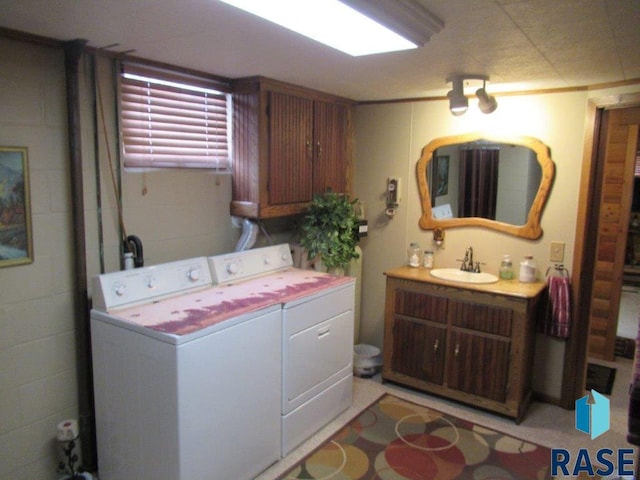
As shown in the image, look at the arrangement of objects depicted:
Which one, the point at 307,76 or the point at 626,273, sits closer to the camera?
the point at 307,76

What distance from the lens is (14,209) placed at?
215cm

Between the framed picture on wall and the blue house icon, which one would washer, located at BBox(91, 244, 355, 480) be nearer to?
the framed picture on wall

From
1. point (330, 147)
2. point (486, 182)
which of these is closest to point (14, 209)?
point (330, 147)

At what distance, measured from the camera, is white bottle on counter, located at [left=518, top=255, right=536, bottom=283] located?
3.29 meters

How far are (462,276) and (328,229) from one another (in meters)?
1.05

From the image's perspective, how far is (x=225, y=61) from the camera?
2.51m

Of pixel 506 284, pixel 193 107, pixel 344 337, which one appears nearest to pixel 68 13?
pixel 193 107

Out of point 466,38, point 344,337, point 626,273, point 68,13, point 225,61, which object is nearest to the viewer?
point 68,13

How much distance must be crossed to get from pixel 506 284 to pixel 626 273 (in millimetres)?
4816

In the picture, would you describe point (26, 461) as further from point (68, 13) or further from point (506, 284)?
point (506, 284)

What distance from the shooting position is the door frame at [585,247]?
300cm

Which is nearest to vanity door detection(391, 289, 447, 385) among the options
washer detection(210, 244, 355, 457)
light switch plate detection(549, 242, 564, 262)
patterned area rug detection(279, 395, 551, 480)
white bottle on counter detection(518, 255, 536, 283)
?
patterned area rug detection(279, 395, 551, 480)

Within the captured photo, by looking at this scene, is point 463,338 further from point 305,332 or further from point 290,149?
point 290,149

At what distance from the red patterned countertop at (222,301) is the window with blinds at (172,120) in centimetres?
79
